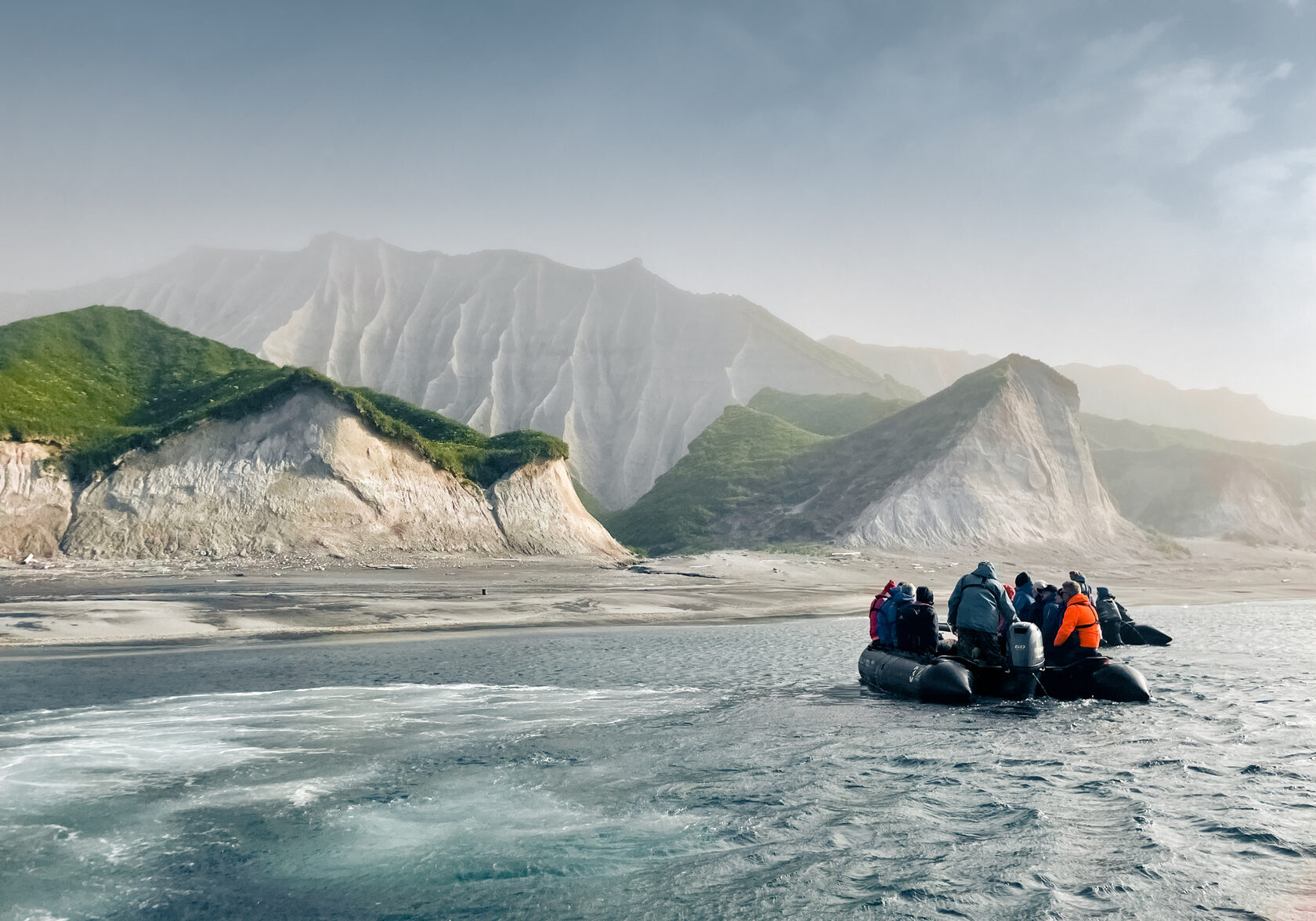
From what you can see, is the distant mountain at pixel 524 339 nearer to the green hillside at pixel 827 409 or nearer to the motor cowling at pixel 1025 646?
the green hillside at pixel 827 409

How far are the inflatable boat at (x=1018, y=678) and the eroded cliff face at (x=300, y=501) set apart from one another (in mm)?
34375

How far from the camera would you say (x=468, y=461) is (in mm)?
53188

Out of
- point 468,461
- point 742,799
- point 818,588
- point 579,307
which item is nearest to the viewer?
point 742,799

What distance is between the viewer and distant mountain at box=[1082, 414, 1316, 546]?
84.8 meters

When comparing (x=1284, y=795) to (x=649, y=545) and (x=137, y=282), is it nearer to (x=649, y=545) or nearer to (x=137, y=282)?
(x=649, y=545)

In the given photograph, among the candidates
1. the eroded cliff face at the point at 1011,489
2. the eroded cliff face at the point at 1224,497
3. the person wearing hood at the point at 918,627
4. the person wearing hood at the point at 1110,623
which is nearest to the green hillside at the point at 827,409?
the eroded cliff face at the point at 1011,489

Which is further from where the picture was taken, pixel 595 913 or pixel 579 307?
pixel 579 307

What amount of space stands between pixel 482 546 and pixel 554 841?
41183 millimetres

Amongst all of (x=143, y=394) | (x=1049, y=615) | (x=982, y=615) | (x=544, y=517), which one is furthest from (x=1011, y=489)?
(x=143, y=394)

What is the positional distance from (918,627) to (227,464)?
129 feet

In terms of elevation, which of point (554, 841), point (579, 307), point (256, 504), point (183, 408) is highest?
point (579, 307)

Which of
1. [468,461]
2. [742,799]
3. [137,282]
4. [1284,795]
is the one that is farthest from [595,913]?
[137,282]

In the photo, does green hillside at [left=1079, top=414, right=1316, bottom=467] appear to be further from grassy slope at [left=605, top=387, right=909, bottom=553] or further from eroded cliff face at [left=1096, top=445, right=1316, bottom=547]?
grassy slope at [left=605, top=387, right=909, bottom=553]

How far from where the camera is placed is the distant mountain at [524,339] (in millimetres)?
117250
